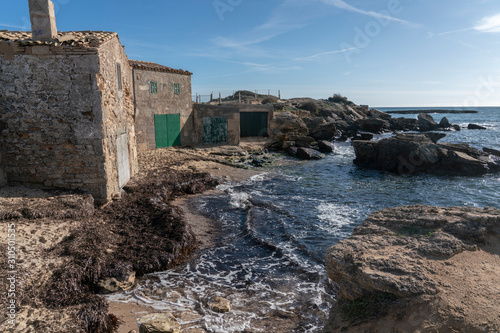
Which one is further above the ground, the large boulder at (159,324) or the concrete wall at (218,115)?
the concrete wall at (218,115)

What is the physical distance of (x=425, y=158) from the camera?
72.2 ft

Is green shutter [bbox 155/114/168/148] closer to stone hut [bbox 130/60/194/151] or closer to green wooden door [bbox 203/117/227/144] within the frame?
stone hut [bbox 130/60/194/151]

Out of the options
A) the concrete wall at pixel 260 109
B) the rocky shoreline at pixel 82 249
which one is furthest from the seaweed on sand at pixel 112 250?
the concrete wall at pixel 260 109

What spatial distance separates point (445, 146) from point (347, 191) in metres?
11.8

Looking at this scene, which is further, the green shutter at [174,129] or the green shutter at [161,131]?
the green shutter at [174,129]

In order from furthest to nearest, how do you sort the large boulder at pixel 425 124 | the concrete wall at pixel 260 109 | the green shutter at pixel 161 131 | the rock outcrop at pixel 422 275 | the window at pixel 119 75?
the large boulder at pixel 425 124 → the concrete wall at pixel 260 109 → the green shutter at pixel 161 131 → the window at pixel 119 75 → the rock outcrop at pixel 422 275

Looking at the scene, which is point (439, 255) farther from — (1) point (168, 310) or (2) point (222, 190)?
(2) point (222, 190)

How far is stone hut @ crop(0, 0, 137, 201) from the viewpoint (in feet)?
30.9

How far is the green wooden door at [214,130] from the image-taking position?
2638 cm

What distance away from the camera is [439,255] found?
4.84 metres

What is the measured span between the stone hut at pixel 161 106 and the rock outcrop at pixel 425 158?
49.5 ft

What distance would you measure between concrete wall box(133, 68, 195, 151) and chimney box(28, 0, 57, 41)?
11220mm

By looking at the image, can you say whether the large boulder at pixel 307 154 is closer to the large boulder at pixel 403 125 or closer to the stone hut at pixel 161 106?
the stone hut at pixel 161 106

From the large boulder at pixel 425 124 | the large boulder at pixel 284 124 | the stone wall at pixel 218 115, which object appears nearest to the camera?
the stone wall at pixel 218 115
